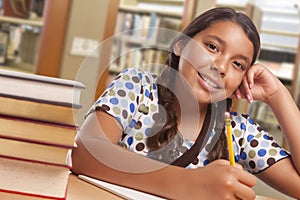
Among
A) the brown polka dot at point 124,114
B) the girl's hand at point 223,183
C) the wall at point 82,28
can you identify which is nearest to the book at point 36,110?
the girl's hand at point 223,183

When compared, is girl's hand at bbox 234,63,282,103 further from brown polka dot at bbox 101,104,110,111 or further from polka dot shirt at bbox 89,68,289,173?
brown polka dot at bbox 101,104,110,111

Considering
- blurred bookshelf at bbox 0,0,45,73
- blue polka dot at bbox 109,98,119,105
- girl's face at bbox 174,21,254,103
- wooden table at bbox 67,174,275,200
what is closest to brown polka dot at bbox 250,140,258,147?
girl's face at bbox 174,21,254,103

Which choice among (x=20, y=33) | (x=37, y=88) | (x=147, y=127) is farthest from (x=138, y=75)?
(x=20, y=33)

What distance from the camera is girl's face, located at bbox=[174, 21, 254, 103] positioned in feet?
2.78

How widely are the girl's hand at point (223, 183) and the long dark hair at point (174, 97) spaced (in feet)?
0.79

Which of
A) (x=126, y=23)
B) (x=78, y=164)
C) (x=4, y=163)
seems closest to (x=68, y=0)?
(x=126, y=23)

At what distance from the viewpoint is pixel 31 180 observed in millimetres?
530

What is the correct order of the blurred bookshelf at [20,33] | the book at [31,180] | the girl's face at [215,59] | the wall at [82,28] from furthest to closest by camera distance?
the blurred bookshelf at [20,33], the wall at [82,28], the girl's face at [215,59], the book at [31,180]

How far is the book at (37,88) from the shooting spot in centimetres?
53

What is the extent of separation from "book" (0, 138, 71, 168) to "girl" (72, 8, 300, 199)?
22cm

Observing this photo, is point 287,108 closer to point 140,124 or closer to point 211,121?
point 211,121

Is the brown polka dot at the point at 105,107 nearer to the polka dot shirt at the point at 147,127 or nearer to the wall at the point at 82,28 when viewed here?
the polka dot shirt at the point at 147,127

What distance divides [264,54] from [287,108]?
13.5 ft

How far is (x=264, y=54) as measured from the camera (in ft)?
16.7
